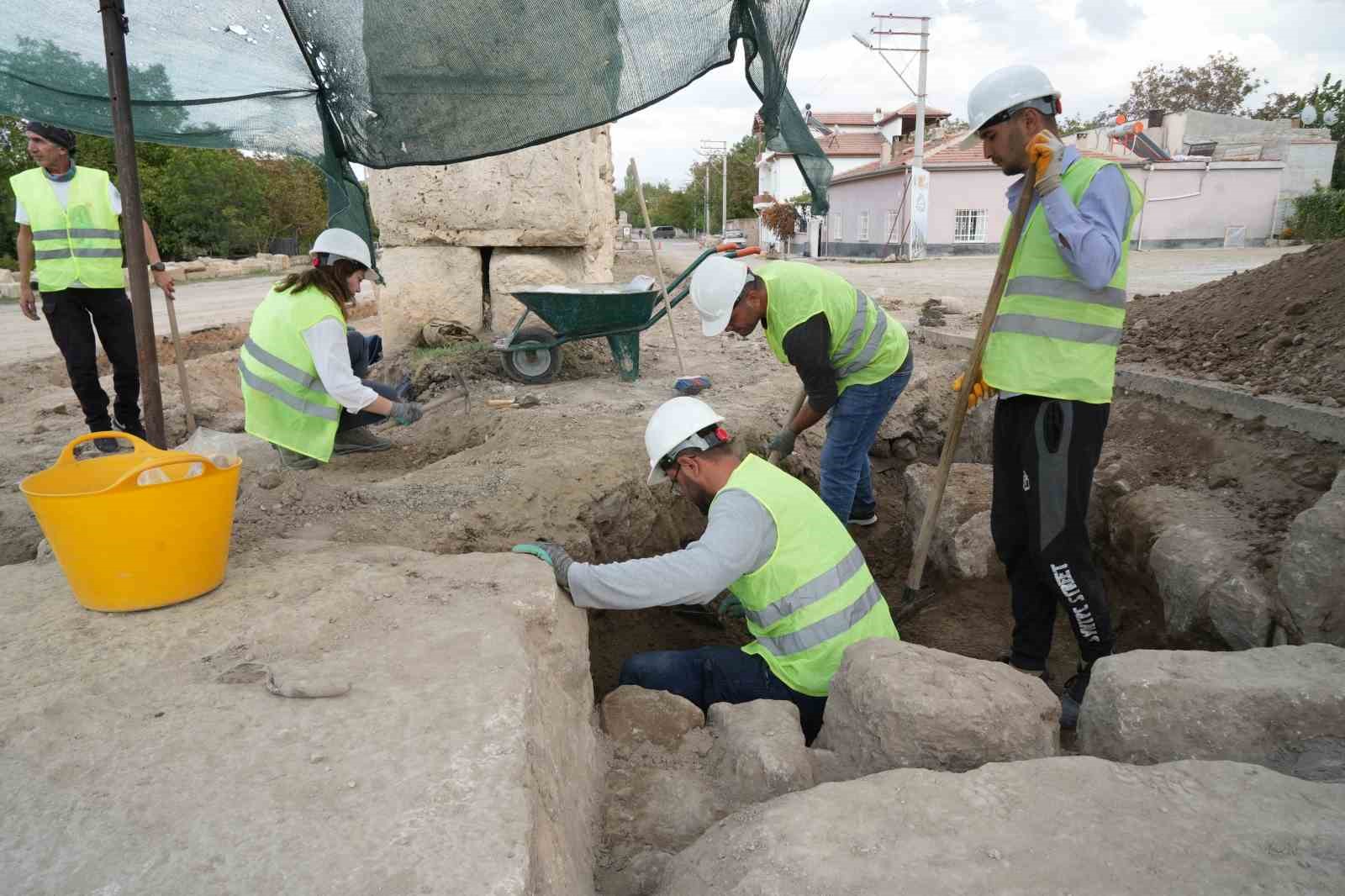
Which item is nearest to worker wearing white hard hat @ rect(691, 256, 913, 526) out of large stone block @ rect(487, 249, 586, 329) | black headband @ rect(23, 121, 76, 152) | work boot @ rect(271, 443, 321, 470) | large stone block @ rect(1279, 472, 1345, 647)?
large stone block @ rect(1279, 472, 1345, 647)

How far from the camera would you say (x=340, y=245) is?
138 inches

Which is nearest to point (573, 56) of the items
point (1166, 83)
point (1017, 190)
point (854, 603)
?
point (1017, 190)

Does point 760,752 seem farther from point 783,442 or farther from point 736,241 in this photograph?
point 736,241

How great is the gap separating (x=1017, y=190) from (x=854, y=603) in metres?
1.39

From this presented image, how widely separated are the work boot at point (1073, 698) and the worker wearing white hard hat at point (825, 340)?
1.30 metres

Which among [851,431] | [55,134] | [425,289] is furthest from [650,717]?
[425,289]

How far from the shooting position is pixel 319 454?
12.5 feet

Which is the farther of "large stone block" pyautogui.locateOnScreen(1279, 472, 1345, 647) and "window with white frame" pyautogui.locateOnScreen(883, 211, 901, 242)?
"window with white frame" pyautogui.locateOnScreen(883, 211, 901, 242)

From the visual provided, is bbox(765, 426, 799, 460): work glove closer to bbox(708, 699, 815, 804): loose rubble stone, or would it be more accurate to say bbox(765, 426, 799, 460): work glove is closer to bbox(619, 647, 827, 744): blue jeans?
bbox(619, 647, 827, 744): blue jeans

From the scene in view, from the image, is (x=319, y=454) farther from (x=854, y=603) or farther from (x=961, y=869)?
(x=961, y=869)

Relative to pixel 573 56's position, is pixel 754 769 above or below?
below

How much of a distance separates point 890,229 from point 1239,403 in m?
24.0

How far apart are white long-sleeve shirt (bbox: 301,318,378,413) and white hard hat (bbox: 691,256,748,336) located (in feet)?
4.75

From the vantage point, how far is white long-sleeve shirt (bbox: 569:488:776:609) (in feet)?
7.25
